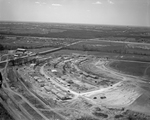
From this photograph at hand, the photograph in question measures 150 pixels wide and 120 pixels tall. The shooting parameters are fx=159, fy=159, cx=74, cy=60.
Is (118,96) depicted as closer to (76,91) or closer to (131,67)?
(76,91)

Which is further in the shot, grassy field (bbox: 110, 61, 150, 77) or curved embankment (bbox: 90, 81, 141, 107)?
grassy field (bbox: 110, 61, 150, 77)

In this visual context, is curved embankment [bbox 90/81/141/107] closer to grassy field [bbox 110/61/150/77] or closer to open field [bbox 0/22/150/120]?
open field [bbox 0/22/150/120]

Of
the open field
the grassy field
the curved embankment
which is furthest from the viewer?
the grassy field

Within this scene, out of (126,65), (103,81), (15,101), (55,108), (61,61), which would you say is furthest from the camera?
(61,61)

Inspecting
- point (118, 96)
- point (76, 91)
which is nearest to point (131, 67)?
point (118, 96)

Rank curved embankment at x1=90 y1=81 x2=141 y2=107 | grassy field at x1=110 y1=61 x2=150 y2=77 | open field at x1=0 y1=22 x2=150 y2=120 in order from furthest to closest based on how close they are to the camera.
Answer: grassy field at x1=110 y1=61 x2=150 y2=77 < curved embankment at x1=90 y1=81 x2=141 y2=107 < open field at x1=0 y1=22 x2=150 y2=120

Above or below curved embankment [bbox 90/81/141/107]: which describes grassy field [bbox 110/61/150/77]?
above

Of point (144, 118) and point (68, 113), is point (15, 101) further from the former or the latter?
point (144, 118)

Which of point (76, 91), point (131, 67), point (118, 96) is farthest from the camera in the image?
point (131, 67)

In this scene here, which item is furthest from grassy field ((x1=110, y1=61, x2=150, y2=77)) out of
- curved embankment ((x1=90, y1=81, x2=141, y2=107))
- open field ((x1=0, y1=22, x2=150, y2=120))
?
curved embankment ((x1=90, y1=81, x2=141, y2=107))

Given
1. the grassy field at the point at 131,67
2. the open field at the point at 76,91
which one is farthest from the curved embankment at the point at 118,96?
the grassy field at the point at 131,67

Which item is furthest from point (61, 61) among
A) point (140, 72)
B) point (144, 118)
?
point (144, 118)
